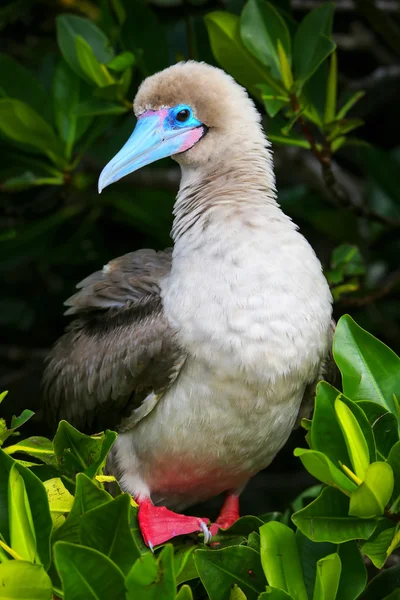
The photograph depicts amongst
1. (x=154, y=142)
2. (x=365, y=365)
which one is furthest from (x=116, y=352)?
(x=365, y=365)

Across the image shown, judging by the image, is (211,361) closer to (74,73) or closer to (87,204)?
(74,73)

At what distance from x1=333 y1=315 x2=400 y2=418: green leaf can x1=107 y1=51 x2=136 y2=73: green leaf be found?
71.2 inches

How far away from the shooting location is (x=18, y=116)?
436 centimetres

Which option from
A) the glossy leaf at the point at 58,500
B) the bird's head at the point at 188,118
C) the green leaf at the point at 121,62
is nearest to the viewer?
the glossy leaf at the point at 58,500

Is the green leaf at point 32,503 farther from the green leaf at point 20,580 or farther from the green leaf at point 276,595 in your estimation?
the green leaf at point 276,595

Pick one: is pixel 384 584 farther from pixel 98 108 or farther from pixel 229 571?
pixel 98 108

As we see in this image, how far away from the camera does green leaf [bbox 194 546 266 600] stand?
8.67 ft

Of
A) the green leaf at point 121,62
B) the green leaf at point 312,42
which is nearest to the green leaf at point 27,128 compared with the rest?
the green leaf at point 121,62

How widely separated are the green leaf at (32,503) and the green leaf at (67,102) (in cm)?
235

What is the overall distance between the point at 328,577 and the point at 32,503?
0.78 m

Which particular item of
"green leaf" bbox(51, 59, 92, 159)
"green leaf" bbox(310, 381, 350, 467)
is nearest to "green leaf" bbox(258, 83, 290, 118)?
"green leaf" bbox(51, 59, 92, 159)

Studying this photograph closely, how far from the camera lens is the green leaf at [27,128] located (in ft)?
14.2

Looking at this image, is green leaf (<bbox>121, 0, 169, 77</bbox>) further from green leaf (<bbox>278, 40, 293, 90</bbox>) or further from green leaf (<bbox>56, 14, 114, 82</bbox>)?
green leaf (<bbox>278, 40, 293, 90</bbox>)

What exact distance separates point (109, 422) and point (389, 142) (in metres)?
3.65
